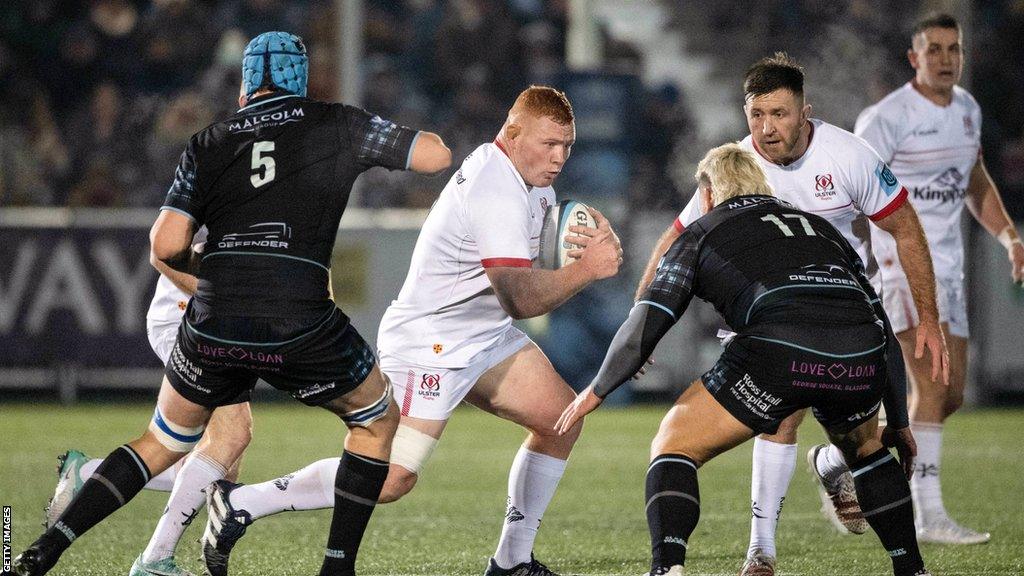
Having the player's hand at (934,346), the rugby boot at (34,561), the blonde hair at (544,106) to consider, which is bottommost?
the rugby boot at (34,561)

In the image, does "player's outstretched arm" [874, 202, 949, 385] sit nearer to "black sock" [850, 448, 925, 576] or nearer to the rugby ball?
"black sock" [850, 448, 925, 576]

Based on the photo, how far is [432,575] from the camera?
6078 millimetres

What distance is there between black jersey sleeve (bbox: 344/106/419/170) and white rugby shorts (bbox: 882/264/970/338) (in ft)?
10.8

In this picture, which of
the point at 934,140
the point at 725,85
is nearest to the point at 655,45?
the point at 725,85

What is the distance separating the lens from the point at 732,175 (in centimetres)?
535

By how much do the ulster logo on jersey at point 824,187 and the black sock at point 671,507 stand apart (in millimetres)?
1614

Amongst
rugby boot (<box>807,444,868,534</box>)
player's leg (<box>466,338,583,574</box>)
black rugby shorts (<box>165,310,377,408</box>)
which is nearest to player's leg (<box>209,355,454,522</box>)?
player's leg (<box>466,338,583,574</box>)

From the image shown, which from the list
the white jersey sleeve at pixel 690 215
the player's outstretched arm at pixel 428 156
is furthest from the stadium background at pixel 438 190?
the player's outstretched arm at pixel 428 156

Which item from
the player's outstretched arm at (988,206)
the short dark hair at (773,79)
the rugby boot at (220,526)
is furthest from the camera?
the player's outstretched arm at (988,206)

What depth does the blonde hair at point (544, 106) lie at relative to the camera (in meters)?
5.62

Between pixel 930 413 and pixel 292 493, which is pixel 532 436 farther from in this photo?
pixel 930 413

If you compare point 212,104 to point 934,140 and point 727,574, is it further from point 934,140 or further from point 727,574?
point 727,574

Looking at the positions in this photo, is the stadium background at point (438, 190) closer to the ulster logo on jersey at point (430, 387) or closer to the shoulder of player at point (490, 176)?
the ulster logo on jersey at point (430, 387)

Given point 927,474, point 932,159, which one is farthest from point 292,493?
point 932,159
